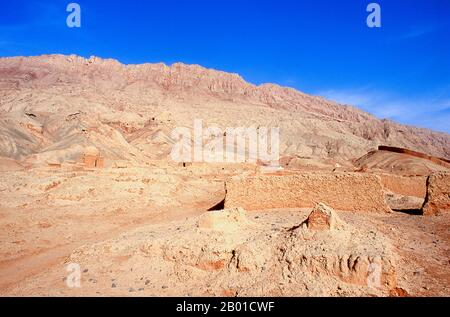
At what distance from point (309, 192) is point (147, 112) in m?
65.1

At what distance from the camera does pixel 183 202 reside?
17781mm

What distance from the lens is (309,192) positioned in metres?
11.6

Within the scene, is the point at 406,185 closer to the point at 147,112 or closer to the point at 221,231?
the point at 221,231

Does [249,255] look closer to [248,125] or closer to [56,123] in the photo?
[56,123]

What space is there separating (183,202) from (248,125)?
6200 centimetres

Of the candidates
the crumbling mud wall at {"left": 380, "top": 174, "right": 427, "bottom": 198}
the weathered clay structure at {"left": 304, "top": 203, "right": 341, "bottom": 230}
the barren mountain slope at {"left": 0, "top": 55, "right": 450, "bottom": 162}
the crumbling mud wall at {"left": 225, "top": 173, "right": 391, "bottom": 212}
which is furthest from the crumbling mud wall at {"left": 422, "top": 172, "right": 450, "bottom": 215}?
the barren mountain slope at {"left": 0, "top": 55, "right": 450, "bottom": 162}

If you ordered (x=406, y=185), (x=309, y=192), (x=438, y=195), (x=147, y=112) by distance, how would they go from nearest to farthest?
(x=438, y=195), (x=309, y=192), (x=406, y=185), (x=147, y=112)

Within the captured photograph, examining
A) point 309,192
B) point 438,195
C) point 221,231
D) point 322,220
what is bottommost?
point 221,231

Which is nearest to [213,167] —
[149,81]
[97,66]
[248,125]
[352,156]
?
[352,156]

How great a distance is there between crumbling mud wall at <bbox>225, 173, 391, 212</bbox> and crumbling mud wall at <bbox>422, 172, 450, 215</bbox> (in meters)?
1.26

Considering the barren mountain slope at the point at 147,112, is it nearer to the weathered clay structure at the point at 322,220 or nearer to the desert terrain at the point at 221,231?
the desert terrain at the point at 221,231

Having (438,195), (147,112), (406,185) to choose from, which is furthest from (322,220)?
(147,112)

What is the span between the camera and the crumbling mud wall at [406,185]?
17011 mm

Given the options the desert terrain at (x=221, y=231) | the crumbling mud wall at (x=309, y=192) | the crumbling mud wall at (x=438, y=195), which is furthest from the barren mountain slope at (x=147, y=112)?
the crumbling mud wall at (x=438, y=195)
